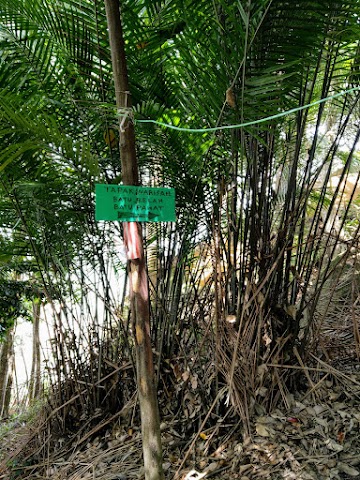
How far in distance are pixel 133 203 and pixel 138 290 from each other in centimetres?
29

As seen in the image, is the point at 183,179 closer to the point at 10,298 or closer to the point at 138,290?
the point at 138,290

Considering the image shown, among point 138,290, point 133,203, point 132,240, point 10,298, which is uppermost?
point 133,203

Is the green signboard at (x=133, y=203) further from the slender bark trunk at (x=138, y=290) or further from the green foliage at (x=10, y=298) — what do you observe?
the green foliage at (x=10, y=298)

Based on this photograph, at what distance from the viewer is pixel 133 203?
51.6 inches

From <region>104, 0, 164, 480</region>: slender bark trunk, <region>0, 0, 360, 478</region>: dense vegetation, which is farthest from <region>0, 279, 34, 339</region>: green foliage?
<region>104, 0, 164, 480</region>: slender bark trunk

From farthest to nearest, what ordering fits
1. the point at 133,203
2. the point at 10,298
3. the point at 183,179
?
the point at 10,298
the point at 183,179
the point at 133,203

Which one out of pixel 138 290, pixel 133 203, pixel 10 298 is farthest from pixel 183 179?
pixel 10 298

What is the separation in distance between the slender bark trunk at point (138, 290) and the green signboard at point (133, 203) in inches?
2.0

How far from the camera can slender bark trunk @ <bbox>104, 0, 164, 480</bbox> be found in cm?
134

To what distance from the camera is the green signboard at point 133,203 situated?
126 cm

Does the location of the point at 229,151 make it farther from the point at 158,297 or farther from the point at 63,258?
the point at 63,258

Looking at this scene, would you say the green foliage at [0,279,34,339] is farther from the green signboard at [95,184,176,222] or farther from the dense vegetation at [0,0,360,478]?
the green signboard at [95,184,176,222]

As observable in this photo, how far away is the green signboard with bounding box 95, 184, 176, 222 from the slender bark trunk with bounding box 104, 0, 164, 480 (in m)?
0.05

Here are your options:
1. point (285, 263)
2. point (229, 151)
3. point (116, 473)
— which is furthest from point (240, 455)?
point (229, 151)
